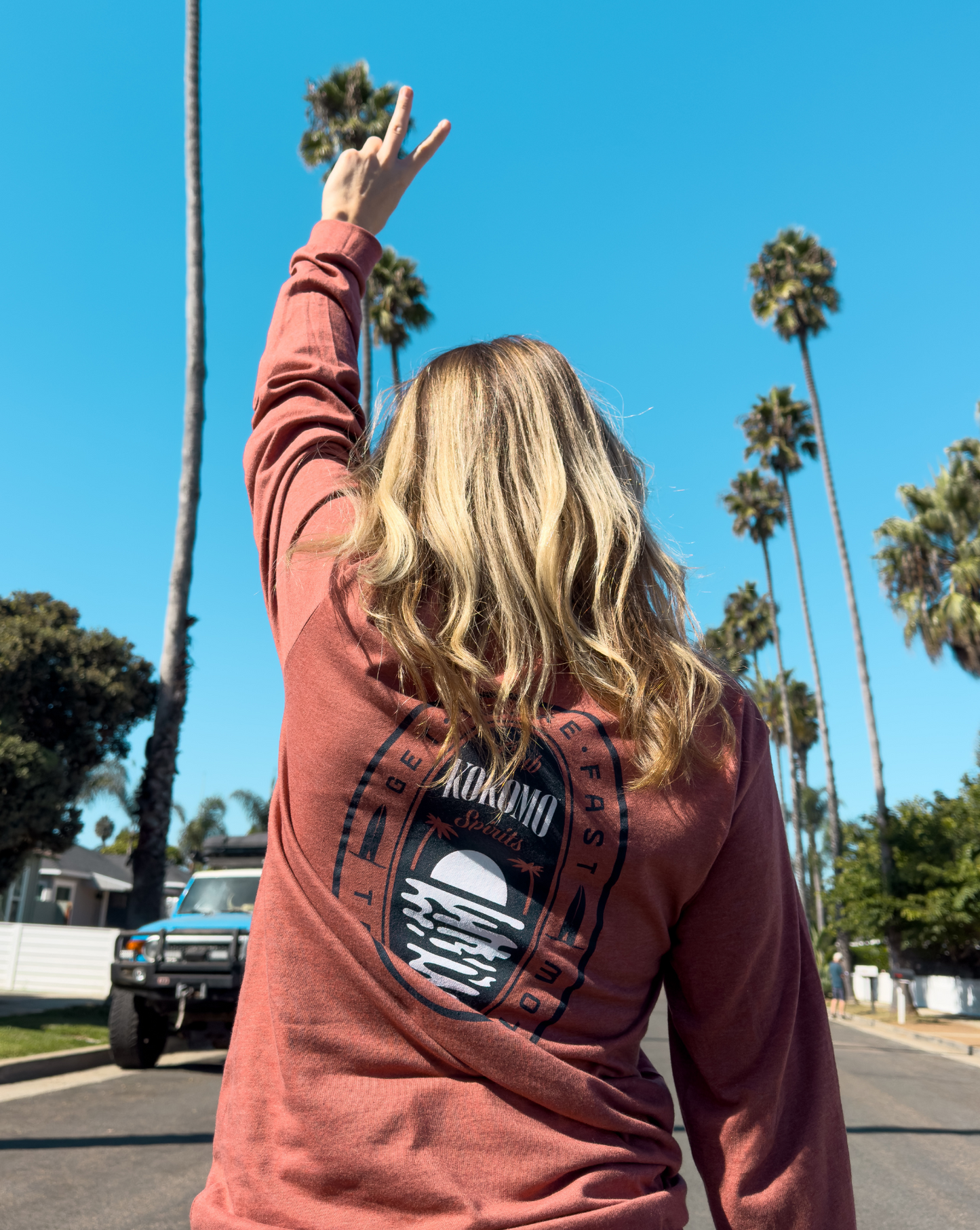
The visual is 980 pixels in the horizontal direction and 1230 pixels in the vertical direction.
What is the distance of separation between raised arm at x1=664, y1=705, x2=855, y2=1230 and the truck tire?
32.8 feet

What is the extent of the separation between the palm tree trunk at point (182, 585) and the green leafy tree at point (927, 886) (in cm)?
1973

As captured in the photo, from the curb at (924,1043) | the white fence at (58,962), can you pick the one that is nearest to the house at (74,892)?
the white fence at (58,962)

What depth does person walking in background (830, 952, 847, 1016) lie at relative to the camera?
27.0 metres

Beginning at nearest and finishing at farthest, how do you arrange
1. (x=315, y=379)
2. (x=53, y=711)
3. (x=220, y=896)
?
(x=315, y=379) → (x=220, y=896) → (x=53, y=711)

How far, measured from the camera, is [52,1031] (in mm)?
11078

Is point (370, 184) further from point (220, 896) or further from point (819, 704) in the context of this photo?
point (819, 704)

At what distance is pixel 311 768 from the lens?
3.61ft

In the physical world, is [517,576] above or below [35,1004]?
above

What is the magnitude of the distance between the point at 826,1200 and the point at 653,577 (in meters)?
0.75

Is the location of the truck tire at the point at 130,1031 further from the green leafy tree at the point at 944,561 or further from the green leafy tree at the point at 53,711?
the green leafy tree at the point at 944,561

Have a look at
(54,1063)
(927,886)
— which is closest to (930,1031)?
(927,886)

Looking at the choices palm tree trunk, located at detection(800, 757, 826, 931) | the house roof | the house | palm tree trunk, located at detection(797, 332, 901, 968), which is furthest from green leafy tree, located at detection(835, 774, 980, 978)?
the house roof

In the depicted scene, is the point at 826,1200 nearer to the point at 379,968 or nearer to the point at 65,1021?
the point at 379,968

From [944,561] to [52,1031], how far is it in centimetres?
2375
